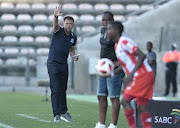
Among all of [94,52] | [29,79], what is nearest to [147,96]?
[94,52]

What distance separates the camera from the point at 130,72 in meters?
5.84

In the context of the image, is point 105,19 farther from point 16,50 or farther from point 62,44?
point 16,50

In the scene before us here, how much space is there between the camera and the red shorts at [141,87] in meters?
5.72

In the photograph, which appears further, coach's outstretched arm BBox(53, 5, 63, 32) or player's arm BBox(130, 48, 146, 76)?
coach's outstretched arm BBox(53, 5, 63, 32)

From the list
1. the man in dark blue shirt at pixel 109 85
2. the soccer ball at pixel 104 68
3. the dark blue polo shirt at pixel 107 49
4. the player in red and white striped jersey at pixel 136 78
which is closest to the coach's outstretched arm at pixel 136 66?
the player in red and white striped jersey at pixel 136 78

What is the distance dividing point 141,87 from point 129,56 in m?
0.43

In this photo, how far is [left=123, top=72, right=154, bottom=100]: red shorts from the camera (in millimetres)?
5723

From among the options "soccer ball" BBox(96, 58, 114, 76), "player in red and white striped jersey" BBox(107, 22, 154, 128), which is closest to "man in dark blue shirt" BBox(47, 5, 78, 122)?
"soccer ball" BBox(96, 58, 114, 76)

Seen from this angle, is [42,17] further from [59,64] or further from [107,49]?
[107,49]

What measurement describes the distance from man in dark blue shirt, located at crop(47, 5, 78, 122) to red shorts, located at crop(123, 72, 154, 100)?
2829 millimetres

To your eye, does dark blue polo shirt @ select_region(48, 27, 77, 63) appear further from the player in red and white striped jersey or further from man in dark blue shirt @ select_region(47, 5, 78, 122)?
the player in red and white striped jersey

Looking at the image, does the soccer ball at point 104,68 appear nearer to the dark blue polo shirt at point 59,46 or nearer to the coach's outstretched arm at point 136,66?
the coach's outstretched arm at point 136,66

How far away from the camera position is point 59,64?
845 centimetres

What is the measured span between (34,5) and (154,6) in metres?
9.34
